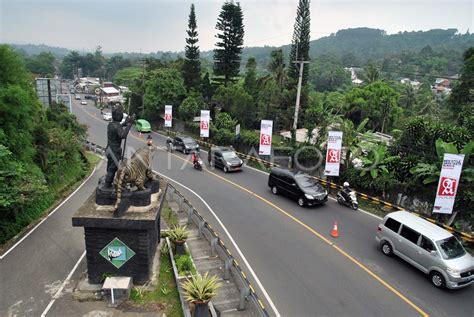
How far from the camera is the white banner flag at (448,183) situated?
1400 centimetres

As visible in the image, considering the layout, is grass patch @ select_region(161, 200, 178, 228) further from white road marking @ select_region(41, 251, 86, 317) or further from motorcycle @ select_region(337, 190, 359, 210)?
motorcycle @ select_region(337, 190, 359, 210)

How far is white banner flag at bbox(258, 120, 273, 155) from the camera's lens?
2375 centimetres

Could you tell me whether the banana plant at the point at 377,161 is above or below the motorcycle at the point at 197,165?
above

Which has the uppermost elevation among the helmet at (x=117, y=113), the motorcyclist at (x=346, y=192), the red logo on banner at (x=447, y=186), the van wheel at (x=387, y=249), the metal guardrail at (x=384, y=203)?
the helmet at (x=117, y=113)

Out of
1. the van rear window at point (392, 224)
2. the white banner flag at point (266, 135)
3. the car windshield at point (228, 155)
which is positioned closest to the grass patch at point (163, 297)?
the van rear window at point (392, 224)

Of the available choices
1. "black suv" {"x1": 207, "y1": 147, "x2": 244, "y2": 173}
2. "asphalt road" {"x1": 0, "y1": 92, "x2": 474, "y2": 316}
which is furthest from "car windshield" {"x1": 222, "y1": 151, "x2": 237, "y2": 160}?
"asphalt road" {"x1": 0, "y1": 92, "x2": 474, "y2": 316}

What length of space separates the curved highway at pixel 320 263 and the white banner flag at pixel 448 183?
2.86m

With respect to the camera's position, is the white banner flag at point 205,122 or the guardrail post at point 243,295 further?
A: the white banner flag at point 205,122

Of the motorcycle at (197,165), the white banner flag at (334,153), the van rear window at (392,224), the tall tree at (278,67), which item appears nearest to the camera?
the van rear window at (392,224)

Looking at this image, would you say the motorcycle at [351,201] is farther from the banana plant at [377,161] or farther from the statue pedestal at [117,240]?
the statue pedestal at [117,240]

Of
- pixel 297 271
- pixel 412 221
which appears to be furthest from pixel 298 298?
pixel 412 221

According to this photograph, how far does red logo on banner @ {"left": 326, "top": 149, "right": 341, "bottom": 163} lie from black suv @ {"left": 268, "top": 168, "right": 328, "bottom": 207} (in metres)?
1.82

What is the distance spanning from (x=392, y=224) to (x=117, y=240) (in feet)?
31.6

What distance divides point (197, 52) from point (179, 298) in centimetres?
4516
